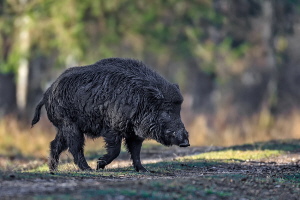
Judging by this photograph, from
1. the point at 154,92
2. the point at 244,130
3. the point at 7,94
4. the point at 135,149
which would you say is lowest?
the point at 135,149

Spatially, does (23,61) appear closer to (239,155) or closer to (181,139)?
(239,155)

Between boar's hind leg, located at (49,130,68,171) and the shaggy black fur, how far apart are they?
0.84 ft

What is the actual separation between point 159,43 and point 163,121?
67.5 feet

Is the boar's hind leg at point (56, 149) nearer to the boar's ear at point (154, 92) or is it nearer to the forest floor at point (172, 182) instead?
the forest floor at point (172, 182)

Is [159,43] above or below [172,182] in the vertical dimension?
above

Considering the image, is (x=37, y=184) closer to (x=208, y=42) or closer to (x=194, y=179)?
(x=194, y=179)

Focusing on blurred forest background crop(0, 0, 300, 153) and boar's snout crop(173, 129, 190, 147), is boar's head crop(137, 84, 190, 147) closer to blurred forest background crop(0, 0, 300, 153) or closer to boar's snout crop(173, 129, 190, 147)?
boar's snout crop(173, 129, 190, 147)

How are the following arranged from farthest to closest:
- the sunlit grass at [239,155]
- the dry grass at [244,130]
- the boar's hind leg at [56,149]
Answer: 1. the dry grass at [244,130]
2. the sunlit grass at [239,155]
3. the boar's hind leg at [56,149]

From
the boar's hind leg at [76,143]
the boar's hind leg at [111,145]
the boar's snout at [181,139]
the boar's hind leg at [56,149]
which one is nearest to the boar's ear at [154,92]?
the boar's snout at [181,139]

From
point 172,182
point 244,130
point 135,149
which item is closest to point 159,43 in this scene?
point 244,130

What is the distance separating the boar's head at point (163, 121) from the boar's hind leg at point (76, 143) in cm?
131

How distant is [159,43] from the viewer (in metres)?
31.8

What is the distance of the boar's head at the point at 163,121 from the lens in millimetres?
11367

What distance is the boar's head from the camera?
11.4 metres
